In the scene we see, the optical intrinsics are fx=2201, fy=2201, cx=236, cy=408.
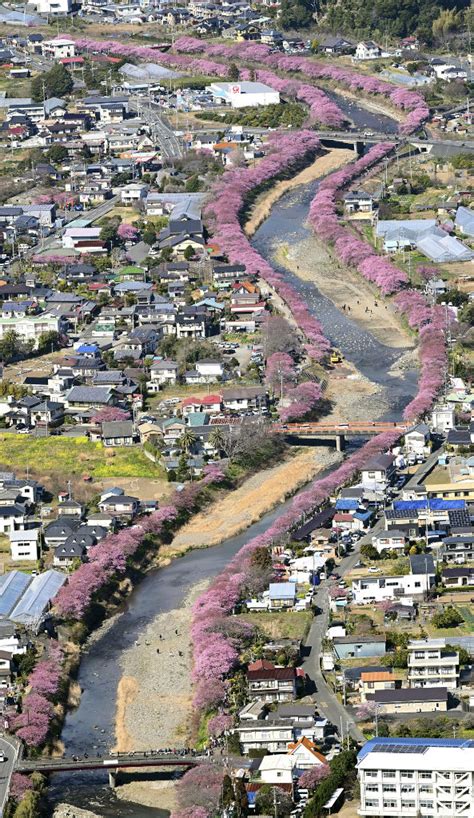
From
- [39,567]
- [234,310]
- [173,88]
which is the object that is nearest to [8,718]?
[39,567]

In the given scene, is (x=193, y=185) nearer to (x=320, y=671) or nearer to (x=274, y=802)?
(x=320, y=671)

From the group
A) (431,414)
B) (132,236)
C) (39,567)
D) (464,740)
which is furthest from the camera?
(132,236)

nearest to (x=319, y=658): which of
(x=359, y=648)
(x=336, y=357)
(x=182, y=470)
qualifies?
(x=359, y=648)

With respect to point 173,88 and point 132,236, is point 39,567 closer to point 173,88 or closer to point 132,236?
point 132,236

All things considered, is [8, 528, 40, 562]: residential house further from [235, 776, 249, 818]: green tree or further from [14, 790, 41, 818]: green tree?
[235, 776, 249, 818]: green tree

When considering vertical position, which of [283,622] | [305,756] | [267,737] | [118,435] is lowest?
[118,435]

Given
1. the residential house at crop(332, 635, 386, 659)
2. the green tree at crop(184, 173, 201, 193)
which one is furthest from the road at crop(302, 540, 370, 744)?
the green tree at crop(184, 173, 201, 193)

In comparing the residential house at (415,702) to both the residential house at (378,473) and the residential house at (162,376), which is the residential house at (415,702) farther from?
the residential house at (162,376)
